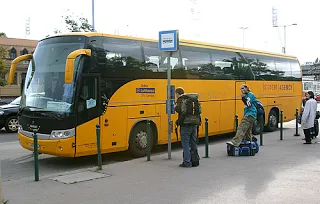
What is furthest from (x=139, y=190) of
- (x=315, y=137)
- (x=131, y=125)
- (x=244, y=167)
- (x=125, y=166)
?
(x=315, y=137)

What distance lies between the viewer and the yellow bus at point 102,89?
30.3 ft

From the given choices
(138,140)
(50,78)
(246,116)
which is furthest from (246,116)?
(50,78)

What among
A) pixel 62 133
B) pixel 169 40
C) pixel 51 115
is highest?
pixel 169 40

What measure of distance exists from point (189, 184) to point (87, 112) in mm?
3325

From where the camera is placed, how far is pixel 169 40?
9531 millimetres

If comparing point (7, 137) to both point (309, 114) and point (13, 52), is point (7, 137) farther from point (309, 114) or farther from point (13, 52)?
point (13, 52)

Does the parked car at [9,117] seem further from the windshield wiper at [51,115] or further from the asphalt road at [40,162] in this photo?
the windshield wiper at [51,115]

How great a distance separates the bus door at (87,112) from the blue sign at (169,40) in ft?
A: 5.89

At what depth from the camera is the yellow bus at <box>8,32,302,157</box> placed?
9.24 meters

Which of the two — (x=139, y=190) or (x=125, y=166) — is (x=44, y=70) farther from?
(x=139, y=190)

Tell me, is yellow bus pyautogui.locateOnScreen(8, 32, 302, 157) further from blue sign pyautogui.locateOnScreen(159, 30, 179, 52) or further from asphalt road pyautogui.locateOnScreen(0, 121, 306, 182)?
blue sign pyautogui.locateOnScreen(159, 30, 179, 52)

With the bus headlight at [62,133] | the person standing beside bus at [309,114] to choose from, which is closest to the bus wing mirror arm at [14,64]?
the bus headlight at [62,133]

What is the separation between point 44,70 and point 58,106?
1.11 m

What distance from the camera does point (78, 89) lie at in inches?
365
